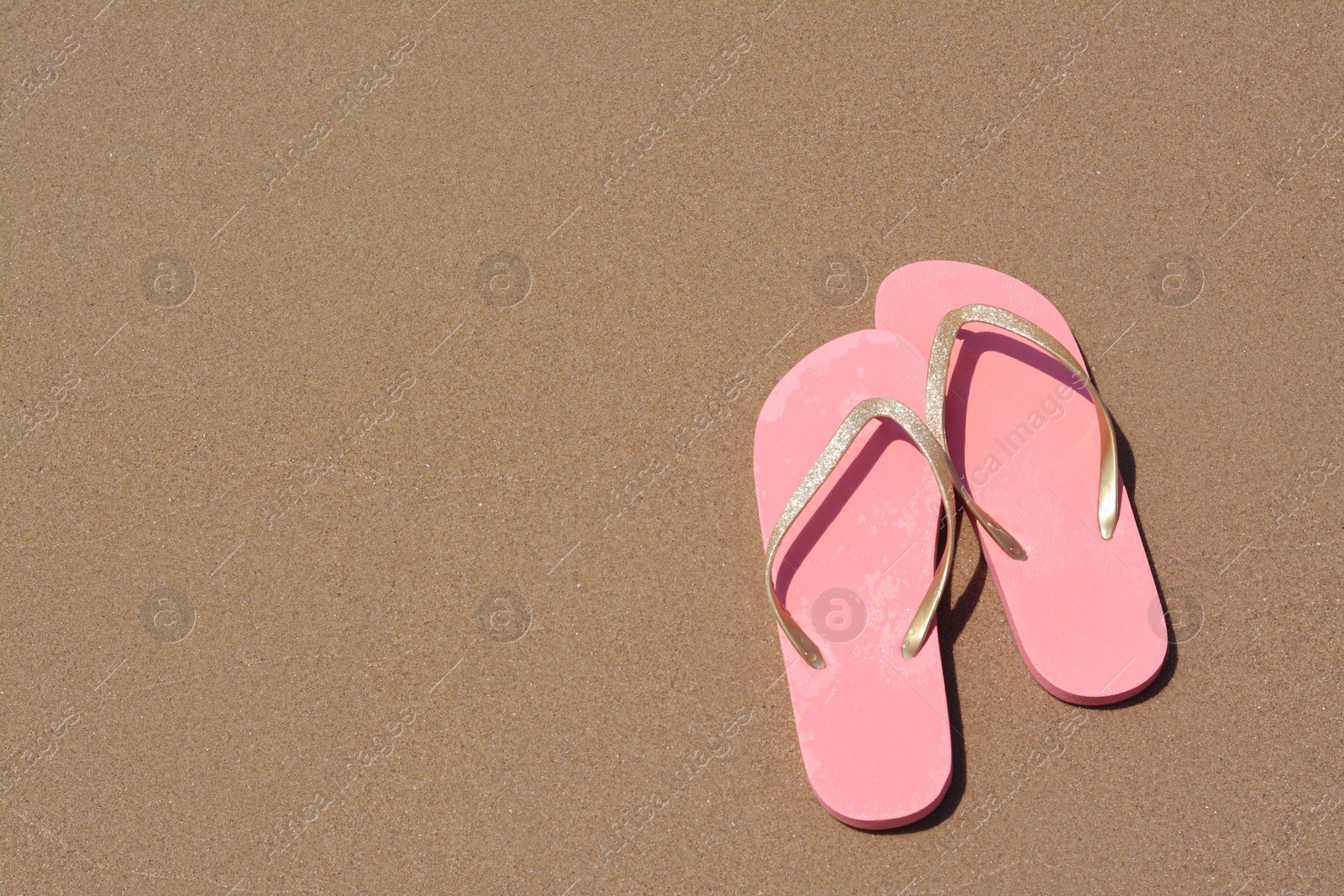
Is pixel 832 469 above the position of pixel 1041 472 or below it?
above

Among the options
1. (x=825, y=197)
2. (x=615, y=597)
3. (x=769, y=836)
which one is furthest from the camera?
(x=825, y=197)

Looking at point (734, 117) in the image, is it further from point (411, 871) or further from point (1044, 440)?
point (411, 871)

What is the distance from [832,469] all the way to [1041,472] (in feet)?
1.76

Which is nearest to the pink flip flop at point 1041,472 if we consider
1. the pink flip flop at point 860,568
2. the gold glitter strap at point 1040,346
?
the gold glitter strap at point 1040,346

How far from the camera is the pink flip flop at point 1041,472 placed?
2.29 metres

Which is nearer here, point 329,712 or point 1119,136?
point 329,712

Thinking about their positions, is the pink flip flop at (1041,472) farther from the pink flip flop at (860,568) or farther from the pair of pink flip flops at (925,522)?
the pink flip flop at (860,568)

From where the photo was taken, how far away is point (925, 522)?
7.82 feet

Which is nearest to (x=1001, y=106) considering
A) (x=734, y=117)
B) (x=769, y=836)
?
(x=734, y=117)

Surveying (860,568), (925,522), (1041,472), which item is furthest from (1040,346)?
(860,568)

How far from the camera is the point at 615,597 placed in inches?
97.1

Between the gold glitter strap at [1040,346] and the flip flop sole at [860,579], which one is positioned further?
the gold glitter strap at [1040,346]

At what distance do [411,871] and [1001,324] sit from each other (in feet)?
6.34

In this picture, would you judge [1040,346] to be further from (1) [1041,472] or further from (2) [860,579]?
(2) [860,579]
